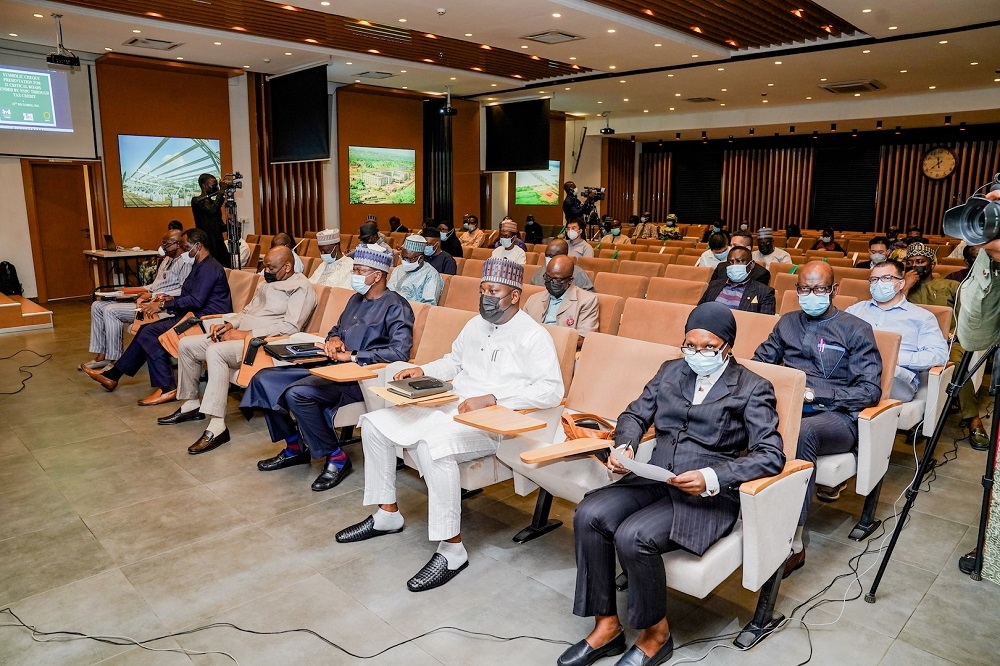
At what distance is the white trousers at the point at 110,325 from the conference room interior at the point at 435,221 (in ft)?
1.22

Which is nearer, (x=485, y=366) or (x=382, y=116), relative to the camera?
(x=485, y=366)

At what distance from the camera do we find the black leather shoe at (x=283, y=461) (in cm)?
424

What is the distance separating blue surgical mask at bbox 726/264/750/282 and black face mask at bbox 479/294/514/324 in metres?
2.55

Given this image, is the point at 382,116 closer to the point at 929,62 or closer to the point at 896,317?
the point at 929,62

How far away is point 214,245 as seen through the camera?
8.50 metres

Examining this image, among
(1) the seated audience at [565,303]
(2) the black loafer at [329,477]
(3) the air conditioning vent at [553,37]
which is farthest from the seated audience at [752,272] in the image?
(3) the air conditioning vent at [553,37]

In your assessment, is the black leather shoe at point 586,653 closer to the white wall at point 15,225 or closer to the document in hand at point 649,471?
the document in hand at point 649,471

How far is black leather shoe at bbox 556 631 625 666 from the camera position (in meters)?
2.40

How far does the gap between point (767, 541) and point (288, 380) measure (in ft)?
9.05

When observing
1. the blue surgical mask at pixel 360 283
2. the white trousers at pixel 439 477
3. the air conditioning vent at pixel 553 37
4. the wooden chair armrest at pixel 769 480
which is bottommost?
the white trousers at pixel 439 477

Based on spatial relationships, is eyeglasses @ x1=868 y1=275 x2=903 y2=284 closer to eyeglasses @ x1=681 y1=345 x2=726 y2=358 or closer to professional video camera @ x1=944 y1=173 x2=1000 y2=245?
professional video camera @ x1=944 y1=173 x2=1000 y2=245

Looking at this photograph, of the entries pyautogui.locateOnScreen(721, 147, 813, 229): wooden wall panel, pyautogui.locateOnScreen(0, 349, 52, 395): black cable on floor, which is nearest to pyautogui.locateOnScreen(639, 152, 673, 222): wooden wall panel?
pyautogui.locateOnScreen(721, 147, 813, 229): wooden wall panel

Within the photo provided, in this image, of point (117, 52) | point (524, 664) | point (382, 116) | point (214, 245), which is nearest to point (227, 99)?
point (117, 52)

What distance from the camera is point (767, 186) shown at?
20031mm
